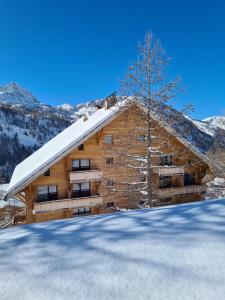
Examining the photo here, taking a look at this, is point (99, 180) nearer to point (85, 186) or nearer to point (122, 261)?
point (85, 186)

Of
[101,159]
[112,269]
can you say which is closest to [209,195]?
[101,159]

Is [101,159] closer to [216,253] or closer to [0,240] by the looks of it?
[0,240]

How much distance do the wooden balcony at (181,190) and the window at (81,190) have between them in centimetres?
489

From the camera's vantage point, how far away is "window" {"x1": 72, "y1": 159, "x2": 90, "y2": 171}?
1791 cm

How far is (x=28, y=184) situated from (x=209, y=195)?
15293 mm

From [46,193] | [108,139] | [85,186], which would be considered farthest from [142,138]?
[46,193]

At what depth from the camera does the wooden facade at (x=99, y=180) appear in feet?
54.8

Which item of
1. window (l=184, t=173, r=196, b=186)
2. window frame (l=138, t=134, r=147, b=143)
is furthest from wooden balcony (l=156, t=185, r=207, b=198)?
window frame (l=138, t=134, r=147, b=143)

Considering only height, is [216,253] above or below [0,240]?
above

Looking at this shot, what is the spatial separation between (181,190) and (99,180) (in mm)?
6192

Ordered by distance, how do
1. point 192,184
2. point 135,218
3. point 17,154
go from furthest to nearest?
point 17,154, point 192,184, point 135,218

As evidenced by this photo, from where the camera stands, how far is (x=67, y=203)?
16766mm

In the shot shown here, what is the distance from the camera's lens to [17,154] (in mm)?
157375

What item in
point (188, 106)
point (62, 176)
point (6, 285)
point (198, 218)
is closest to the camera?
point (6, 285)
